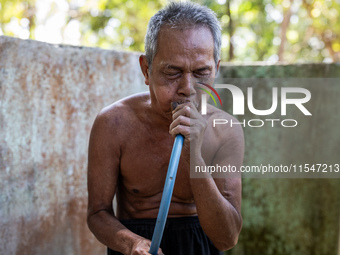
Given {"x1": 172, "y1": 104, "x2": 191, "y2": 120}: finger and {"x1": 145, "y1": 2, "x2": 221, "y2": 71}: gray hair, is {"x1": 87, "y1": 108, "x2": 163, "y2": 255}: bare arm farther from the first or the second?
{"x1": 172, "y1": 104, "x2": 191, "y2": 120}: finger

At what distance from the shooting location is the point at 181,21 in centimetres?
187

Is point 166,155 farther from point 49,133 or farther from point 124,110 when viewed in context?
point 49,133

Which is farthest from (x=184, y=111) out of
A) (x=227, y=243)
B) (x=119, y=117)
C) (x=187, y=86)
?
(x=227, y=243)

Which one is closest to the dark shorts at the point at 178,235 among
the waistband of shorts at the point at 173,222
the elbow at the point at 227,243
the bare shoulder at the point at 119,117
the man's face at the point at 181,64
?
the waistband of shorts at the point at 173,222

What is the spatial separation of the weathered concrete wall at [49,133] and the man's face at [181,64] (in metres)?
1.11

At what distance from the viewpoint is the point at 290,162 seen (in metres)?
3.33

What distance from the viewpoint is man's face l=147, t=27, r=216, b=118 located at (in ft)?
5.90

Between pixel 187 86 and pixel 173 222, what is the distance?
0.79 metres

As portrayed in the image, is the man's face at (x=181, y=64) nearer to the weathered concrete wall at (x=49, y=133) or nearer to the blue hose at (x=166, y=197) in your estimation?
the blue hose at (x=166, y=197)

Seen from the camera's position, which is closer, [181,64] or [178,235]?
[181,64]

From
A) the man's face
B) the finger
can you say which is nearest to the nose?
the man's face

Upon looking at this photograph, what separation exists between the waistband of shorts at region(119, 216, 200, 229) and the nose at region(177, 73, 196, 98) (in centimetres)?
74

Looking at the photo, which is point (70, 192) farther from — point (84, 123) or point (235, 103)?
point (235, 103)

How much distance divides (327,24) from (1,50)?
9154mm
